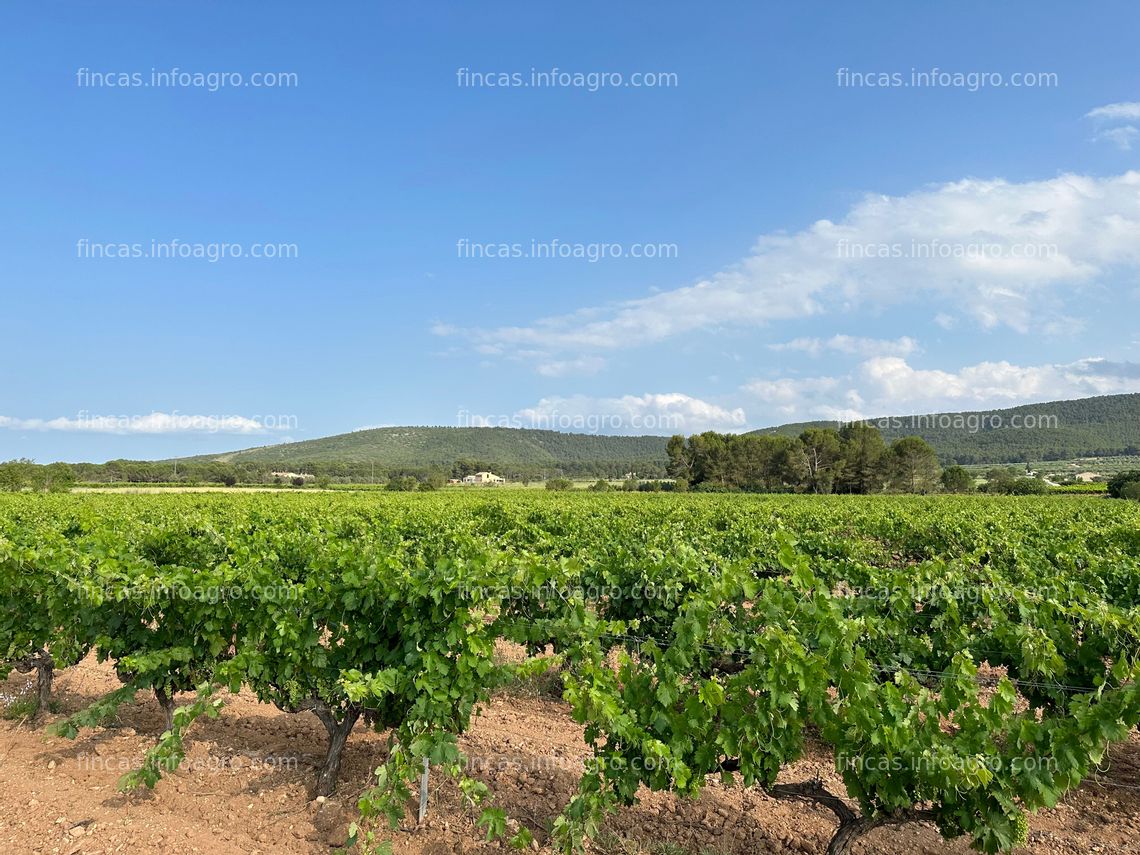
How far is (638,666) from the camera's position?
4691mm

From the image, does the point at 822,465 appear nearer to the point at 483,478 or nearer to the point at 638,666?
the point at 483,478

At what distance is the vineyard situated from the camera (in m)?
3.65

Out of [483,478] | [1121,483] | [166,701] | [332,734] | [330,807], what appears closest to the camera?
[330,807]

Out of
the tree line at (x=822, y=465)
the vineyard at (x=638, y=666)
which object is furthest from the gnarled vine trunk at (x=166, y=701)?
the tree line at (x=822, y=465)

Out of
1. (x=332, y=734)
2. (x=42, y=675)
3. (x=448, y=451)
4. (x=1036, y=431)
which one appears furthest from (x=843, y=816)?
(x=1036, y=431)

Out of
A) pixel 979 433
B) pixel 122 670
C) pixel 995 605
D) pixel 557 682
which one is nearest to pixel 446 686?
pixel 122 670

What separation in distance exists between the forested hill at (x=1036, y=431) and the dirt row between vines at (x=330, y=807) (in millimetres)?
147507

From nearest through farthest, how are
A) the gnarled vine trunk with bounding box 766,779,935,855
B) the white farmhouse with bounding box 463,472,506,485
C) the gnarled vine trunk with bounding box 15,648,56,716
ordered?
the gnarled vine trunk with bounding box 766,779,935,855 < the gnarled vine trunk with bounding box 15,648,56,716 < the white farmhouse with bounding box 463,472,506,485

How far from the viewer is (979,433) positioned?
168375 mm

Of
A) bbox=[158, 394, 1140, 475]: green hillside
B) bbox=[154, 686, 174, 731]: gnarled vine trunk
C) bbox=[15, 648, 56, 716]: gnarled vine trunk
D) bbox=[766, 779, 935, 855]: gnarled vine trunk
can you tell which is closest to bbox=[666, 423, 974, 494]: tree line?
bbox=[158, 394, 1140, 475]: green hillside

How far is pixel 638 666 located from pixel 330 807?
8.80 feet

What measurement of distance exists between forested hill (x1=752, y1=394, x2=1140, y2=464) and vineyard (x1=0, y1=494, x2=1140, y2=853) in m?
147

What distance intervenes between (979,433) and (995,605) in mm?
192958

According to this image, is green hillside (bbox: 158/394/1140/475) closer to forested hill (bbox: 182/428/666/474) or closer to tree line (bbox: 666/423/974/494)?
forested hill (bbox: 182/428/666/474)
